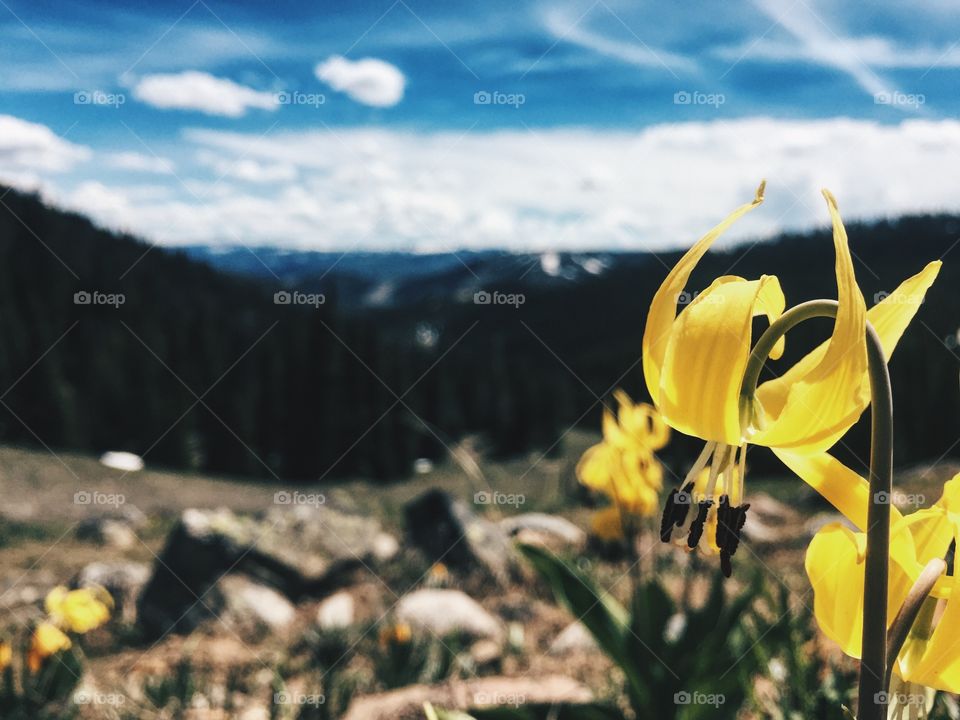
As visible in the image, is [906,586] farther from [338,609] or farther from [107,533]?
[107,533]

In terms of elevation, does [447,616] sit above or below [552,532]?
below

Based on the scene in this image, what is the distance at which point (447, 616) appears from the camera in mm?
5555

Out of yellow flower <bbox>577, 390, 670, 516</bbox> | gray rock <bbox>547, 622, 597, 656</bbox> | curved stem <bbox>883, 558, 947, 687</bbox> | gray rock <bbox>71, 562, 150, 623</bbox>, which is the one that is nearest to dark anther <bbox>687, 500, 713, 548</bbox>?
curved stem <bbox>883, 558, 947, 687</bbox>

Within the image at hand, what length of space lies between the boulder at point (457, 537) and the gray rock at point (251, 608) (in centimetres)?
134

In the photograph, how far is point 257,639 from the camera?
18.8 feet

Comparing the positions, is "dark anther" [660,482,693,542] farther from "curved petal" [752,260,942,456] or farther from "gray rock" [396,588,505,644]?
"gray rock" [396,588,505,644]

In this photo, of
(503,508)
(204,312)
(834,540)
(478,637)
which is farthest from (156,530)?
(204,312)

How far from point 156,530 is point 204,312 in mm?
16384

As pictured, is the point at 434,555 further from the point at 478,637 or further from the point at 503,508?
the point at 503,508

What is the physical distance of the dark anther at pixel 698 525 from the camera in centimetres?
106

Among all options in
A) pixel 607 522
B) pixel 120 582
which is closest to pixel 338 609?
pixel 120 582

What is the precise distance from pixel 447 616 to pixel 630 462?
2612 millimetres

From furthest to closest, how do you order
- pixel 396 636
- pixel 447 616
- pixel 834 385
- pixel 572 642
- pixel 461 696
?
pixel 447 616 → pixel 572 642 → pixel 396 636 → pixel 461 696 → pixel 834 385

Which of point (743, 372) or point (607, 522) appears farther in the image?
point (607, 522)
